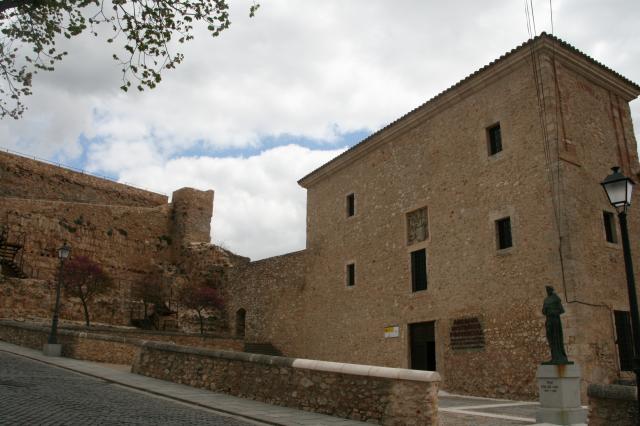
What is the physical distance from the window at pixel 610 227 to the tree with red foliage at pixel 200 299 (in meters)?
19.1

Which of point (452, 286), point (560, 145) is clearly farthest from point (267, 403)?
point (560, 145)

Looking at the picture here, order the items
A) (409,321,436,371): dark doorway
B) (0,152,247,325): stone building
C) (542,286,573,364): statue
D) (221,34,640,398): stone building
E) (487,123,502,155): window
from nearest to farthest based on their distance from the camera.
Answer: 1. (542,286,573,364): statue
2. (221,34,640,398): stone building
3. (487,123,502,155): window
4. (409,321,436,371): dark doorway
5. (0,152,247,325): stone building

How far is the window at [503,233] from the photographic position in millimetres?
14273

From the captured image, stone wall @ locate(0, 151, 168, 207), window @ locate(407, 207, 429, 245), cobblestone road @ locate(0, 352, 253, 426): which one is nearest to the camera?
cobblestone road @ locate(0, 352, 253, 426)

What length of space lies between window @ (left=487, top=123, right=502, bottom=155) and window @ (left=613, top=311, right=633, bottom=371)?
520cm

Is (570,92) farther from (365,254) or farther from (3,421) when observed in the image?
(3,421)

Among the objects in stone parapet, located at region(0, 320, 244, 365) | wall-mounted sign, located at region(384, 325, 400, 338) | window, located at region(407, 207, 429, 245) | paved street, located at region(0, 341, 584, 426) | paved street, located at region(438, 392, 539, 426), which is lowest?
paved street, located at region(438, 392, 539, 426)

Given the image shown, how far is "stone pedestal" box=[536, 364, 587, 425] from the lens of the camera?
875cm

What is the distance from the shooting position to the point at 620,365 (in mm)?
12641

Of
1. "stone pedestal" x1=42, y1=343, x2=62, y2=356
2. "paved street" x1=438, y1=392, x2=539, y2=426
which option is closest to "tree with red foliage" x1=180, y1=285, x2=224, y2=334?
"stone pedestal" x1=42, y1=343, x2=62, y2=356

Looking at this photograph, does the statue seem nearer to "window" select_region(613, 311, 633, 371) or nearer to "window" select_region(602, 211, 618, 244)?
"window" select_region(613, 311, 633, 371)

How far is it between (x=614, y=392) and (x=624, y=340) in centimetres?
691

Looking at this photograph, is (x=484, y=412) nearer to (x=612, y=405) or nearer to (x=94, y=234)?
(x=612, y=405)

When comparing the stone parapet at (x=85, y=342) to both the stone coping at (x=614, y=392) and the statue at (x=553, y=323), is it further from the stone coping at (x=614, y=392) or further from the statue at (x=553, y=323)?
the stone coping at (x=614, y=392)
